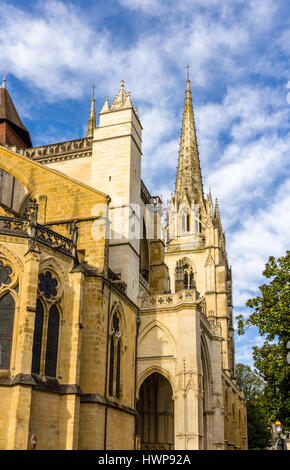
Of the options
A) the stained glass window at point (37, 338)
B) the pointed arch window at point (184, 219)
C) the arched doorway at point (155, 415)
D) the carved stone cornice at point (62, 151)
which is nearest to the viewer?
the stained glass window at point (37, 338)

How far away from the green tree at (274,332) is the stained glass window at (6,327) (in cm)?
782

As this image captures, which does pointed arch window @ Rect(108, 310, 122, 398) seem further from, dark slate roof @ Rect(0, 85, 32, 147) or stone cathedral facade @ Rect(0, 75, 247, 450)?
dark slate roof @ Rect(0, 85, 32, 147)

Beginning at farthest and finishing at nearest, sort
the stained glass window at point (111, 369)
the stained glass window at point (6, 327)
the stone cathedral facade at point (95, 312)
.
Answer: the stained glass window at point (111, 369) → the stone cathedral facade at point (95, 312) → the stained glass window at point (6, 327)

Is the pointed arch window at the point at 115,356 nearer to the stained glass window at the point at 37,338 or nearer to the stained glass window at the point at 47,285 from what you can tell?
the stained glass window at the point at 47,285

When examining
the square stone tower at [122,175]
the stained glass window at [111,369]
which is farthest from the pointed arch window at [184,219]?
the stained glass window at [111,369]

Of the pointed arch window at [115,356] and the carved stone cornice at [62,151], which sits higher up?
the carved stone cornice at [62,151]

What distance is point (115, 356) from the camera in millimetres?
21031

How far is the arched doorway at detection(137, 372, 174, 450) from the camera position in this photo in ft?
86.1

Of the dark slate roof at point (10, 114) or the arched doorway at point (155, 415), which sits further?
the dark slate roof at point (10, 114)

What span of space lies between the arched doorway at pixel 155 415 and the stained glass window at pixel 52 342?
1032 centimetres

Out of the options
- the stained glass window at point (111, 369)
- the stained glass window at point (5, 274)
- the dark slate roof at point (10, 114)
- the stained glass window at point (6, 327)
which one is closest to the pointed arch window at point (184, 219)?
the dark slate roof at point (10, 114)

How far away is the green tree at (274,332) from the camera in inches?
706

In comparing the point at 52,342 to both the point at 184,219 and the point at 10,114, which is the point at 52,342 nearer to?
the point at 10,114

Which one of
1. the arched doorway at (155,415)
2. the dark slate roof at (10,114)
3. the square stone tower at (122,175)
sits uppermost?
the dark slate roof at (10,114)
